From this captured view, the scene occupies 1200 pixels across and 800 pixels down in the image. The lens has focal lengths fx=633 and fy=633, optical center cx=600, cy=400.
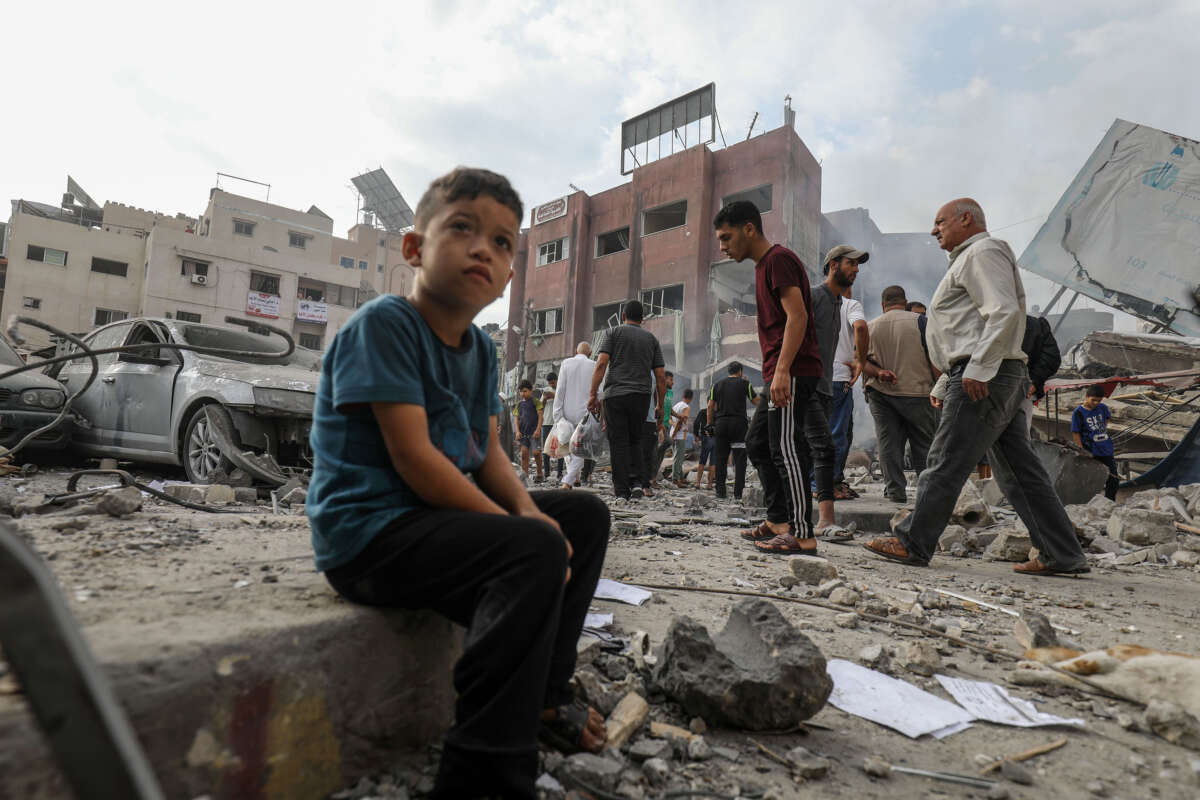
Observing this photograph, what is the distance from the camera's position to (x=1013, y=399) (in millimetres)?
3295

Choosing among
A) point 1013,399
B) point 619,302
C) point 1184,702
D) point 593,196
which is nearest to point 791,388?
point 1013,399

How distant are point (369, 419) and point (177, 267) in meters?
36.4

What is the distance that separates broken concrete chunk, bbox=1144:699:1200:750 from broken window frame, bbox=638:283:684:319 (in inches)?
787

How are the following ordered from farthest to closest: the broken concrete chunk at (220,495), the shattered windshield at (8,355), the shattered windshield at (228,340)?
the shattered windshield at (8,355) < the shattered windshield at (228,340) < the broken concrete chunk at (220,495)

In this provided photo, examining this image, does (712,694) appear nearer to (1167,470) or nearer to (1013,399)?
(1013,399)

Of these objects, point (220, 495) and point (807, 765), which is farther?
point (220, 495)

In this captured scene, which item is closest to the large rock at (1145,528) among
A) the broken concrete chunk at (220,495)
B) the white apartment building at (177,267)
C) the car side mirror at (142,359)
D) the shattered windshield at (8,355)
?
the broken concrete chunk at (220,495)

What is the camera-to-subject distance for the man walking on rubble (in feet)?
17.7

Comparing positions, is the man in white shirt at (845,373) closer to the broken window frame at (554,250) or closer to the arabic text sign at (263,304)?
the broken window frame at (554,250)

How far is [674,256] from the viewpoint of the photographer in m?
21.9

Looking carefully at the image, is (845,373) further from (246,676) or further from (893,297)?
(246,676)

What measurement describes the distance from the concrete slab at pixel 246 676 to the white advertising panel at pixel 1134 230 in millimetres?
12083

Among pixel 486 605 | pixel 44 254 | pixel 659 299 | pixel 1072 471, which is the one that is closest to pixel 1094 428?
pixel 1072 471

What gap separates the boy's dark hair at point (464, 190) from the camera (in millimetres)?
1386
